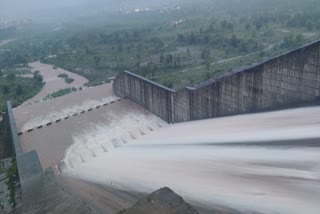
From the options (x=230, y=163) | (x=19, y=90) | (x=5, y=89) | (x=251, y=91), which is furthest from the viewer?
(x=5, y=89)

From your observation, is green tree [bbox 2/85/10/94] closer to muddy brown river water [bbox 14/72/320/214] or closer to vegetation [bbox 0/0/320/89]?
vegetation [bbox 0/0/320/89]

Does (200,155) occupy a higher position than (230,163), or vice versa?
(230,163)

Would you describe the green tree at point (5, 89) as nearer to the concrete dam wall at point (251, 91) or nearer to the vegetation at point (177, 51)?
the vegetation at point (177, 51)

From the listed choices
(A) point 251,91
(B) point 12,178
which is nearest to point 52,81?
(B) point 12,178

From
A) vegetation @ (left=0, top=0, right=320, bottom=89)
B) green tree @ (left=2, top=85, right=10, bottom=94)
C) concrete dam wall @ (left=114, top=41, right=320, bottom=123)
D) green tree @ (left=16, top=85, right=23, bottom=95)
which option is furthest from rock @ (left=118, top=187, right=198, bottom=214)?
green tree @ (left=2, top=85, right=10, bottom=94)

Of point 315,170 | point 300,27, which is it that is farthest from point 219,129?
point 300,27

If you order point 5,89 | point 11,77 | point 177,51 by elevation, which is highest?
point 177,51

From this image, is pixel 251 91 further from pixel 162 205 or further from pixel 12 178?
pixel 12 178

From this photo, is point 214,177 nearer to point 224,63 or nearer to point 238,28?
point 224,63
